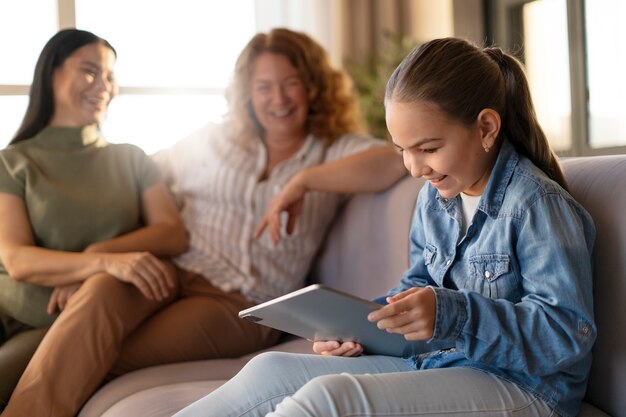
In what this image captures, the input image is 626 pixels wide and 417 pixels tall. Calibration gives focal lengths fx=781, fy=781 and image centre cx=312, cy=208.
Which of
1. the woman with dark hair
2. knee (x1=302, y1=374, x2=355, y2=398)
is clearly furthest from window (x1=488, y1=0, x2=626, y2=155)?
knee (x1=302, y1=374, x2=355, y2=398)

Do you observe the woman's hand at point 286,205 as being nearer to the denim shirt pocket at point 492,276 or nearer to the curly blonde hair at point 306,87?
the curly blonde hair at point 306,87

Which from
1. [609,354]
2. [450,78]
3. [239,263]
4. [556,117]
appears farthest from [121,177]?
[556,117]

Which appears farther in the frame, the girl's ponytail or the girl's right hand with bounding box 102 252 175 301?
the girl's right hand with bounding box 102 252 175 301

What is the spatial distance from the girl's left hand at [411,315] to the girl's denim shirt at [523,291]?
0.6 inches

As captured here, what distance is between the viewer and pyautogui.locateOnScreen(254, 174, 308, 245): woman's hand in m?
2.08

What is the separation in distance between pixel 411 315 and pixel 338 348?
13.0 inches

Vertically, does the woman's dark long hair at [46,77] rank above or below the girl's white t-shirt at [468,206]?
above

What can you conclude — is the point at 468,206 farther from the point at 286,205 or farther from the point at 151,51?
the point at 151,51

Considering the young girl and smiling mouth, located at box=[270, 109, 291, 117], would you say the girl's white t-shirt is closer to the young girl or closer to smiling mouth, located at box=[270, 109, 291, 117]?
the young girl

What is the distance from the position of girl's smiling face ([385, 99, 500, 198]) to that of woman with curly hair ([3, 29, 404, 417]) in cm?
72

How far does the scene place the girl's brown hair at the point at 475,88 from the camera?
4.19 feet

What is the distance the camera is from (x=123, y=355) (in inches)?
76.6

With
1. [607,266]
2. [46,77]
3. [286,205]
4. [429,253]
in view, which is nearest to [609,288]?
[607,266]

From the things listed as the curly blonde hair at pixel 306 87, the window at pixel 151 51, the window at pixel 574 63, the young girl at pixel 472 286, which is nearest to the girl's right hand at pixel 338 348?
the young girl at pixel 472 286
